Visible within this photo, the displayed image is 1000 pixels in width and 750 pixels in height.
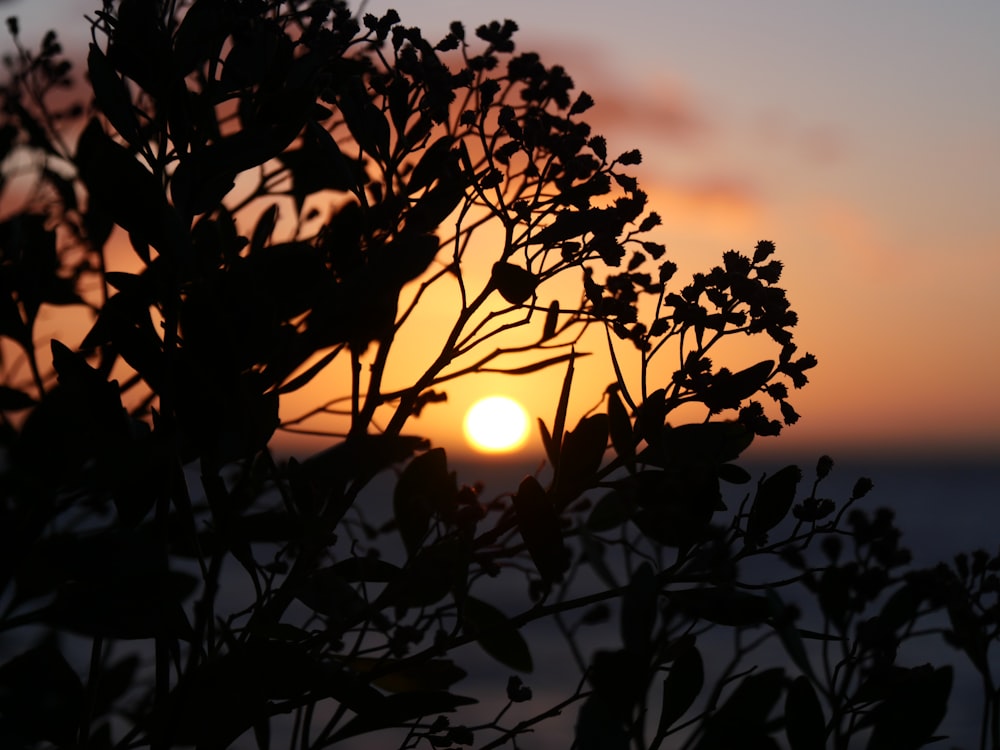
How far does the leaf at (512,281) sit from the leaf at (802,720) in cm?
57

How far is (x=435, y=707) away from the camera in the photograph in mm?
1258

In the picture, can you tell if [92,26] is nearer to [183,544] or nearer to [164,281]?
[164,281]

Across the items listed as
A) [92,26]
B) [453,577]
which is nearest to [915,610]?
[453,577]

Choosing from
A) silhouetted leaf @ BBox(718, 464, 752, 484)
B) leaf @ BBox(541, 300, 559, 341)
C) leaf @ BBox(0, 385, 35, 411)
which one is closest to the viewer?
silhouetted leaf @ BBox(718, 464, 752, 484)

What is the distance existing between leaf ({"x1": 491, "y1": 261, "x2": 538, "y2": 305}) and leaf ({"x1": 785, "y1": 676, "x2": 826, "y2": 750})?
1.89ft

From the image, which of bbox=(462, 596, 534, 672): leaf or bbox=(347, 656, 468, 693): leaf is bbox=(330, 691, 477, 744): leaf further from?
bbox=(462, 596, 534, 672): leaf

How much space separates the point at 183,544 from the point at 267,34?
68 cm

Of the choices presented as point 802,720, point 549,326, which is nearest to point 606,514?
point 549,326

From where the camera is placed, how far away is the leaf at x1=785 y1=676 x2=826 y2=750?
1.37 m

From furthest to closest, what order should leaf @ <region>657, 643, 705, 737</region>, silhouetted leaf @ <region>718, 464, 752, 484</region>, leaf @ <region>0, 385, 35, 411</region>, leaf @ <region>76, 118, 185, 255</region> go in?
leaf @ <region>0, 385, 35, 411</region> → leaf @ <region>657, 643, 705, 737</region> → silhouetted leaf @ <region>718, 464, 752, 484</region> → leaf @ <region>76, 118, 185, 255</region>

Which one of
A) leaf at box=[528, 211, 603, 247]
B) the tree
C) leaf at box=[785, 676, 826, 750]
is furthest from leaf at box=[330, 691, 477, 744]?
leaf at box=[528, 211, 603, 247]

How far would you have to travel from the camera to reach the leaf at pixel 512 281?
130 centimetres

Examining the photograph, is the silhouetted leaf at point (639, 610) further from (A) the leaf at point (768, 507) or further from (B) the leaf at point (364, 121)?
(B) the leaf at point (364, 121)

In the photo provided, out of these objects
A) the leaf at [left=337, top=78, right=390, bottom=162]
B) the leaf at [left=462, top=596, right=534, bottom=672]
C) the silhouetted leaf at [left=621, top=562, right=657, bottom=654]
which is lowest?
the silhouetted leaf at [left=621, top=562, right=657, bottom=654]
